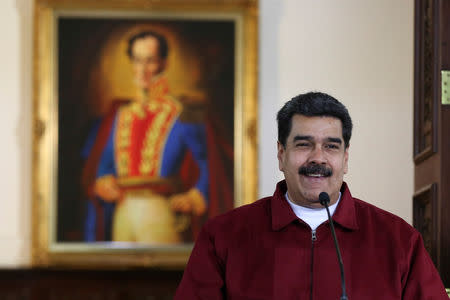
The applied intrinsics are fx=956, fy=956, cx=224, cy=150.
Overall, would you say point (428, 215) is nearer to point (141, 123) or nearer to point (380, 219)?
point (380, 219)

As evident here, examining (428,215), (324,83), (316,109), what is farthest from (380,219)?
(324,83)

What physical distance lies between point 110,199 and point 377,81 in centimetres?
219

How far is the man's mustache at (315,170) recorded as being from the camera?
13.5 feet

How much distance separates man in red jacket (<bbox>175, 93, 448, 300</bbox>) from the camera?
4.06 metres

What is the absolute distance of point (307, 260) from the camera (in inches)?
162

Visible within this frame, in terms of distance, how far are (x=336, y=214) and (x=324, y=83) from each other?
310 cm

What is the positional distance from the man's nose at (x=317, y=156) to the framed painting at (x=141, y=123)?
116 inches

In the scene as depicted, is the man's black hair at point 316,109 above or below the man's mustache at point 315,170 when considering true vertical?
above

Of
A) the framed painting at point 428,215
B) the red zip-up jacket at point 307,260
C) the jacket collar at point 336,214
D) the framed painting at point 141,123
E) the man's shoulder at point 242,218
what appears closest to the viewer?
the red zip-up jacket at point 307,260

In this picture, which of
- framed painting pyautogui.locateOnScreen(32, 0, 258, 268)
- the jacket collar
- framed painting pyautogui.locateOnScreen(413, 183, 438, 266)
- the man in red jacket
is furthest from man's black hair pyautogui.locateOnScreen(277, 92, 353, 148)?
framed painting pyautogui.locateOnScreen(32, 0, 258, 268)

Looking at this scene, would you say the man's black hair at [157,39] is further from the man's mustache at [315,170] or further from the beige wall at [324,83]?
the man's mustache at [315,170]

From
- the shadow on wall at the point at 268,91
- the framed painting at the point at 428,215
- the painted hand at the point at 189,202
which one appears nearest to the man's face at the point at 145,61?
the shadow on wall at the point at 268,91

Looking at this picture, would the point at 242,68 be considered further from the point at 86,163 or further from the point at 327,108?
the point at 327,108

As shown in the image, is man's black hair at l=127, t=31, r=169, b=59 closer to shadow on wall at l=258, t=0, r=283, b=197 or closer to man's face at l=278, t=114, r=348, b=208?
shadow on wall at l=258, t=0, r=283, b=197
